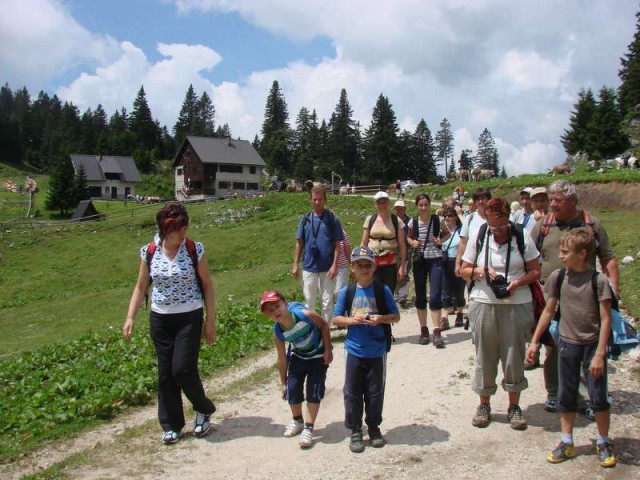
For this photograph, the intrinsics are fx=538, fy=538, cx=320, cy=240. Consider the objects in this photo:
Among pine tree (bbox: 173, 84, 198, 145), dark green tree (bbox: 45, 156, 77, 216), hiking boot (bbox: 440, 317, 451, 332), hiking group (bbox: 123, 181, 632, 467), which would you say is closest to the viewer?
hiking group (bbox: 123, 181, 632, 467)

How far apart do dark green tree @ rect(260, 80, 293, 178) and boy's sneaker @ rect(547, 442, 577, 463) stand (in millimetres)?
101147

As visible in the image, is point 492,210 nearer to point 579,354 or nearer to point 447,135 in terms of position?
point 579,354

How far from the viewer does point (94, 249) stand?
112ft

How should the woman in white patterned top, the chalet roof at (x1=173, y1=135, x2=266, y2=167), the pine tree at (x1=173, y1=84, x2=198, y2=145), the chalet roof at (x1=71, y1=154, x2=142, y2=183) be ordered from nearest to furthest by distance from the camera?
the woman in white patterned top < the chalet roof at (x1=173, y1=135, x2=266, y2=167) < the chalet roof at (x1=71, y1=154, x2=142, y2=183) < the pine tree at (x1=173, y1=84, x2=198, y2=145)

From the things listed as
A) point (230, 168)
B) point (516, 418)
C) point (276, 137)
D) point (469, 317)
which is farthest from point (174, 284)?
point (276, 137)

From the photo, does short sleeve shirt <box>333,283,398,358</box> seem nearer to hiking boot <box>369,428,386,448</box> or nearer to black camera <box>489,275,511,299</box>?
hiking boot <box>369,428,386,448</box>

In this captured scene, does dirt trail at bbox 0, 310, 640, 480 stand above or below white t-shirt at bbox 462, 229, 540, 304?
below

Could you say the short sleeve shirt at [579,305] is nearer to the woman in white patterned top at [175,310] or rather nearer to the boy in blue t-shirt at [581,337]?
the boy in blue t-shirt at [581,337]

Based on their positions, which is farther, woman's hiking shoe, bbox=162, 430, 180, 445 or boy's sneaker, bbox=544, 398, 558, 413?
boy's sneaker, bbox=544, 398, 558, 413

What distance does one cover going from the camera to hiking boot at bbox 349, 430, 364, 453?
4.79 meters

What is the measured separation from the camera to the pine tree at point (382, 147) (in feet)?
282

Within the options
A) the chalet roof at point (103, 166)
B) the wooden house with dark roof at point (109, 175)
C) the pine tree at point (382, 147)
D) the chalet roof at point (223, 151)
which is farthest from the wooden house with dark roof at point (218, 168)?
the pine tree at point (382, 147)

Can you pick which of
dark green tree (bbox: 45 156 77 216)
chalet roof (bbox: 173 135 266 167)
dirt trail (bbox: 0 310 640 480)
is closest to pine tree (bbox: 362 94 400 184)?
chalet roof (bbox: 173 135 266 167)

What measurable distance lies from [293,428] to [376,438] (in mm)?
843
